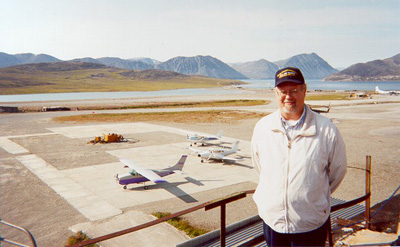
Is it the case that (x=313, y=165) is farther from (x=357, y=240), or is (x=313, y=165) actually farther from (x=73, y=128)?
(x=73, y=128)

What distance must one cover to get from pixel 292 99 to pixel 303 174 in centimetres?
123

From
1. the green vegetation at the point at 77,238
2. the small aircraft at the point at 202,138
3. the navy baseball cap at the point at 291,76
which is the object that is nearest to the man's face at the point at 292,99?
the navy baseball cap at the point at 291,76

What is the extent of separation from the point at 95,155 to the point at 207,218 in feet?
65.7

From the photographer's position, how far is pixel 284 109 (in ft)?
16.0

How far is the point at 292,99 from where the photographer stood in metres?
4.82

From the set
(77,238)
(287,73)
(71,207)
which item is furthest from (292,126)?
(71,207)

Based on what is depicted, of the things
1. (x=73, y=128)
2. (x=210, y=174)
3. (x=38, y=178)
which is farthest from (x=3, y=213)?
(x=73, y=128)

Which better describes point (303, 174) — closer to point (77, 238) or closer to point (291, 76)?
point (291, 76)

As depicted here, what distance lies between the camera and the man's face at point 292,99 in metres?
4.81

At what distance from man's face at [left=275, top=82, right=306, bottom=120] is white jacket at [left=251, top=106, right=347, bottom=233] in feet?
0.65

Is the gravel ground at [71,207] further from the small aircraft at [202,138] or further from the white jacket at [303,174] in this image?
the white jacket at [303,174]

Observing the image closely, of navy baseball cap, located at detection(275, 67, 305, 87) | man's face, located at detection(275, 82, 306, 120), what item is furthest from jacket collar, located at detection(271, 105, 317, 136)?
navy baseball cap, located at detection(275, 67, 305, 87)

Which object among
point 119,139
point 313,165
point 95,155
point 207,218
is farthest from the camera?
point 119,139

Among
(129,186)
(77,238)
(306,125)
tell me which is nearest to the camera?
(306,125)
